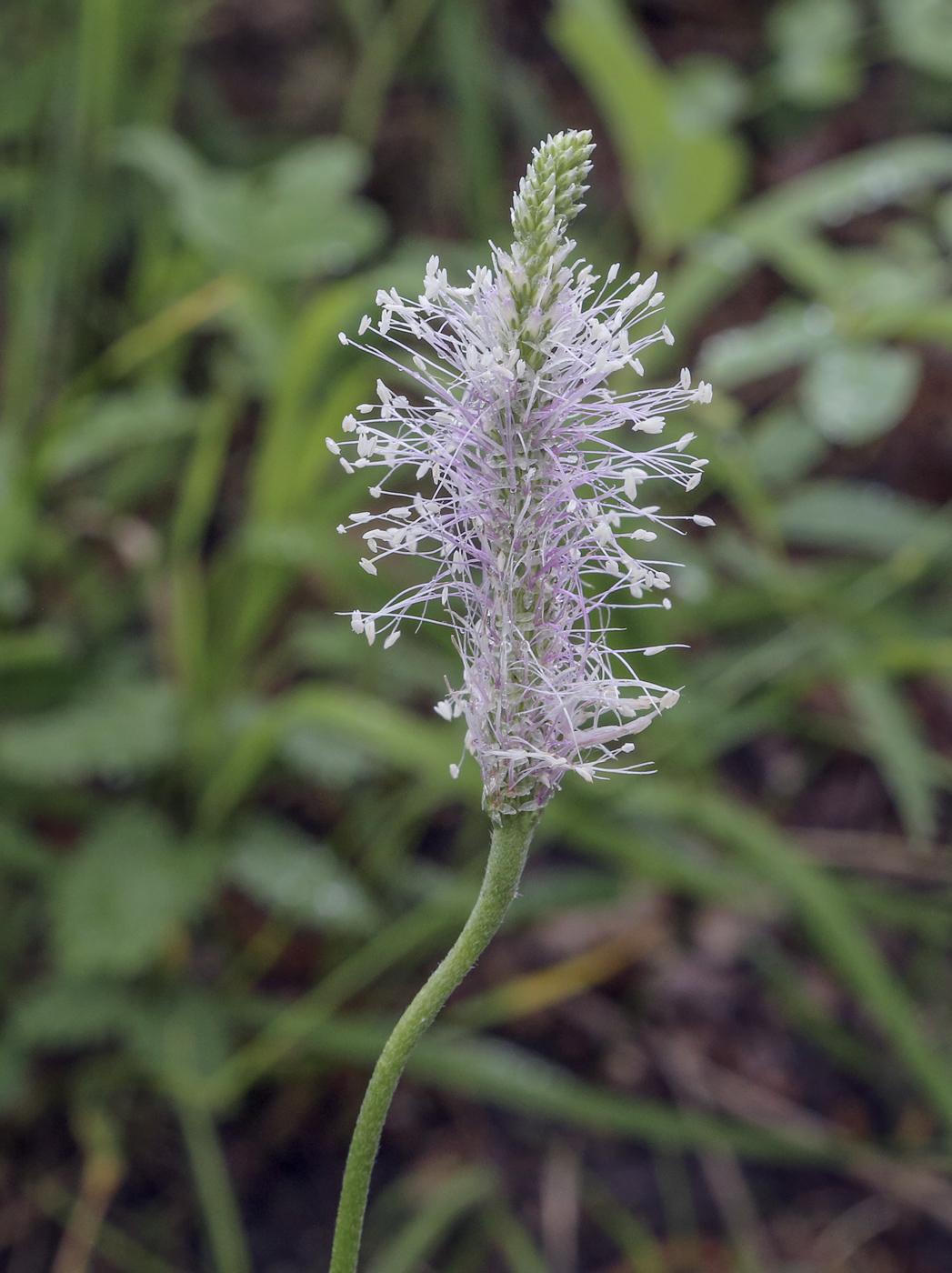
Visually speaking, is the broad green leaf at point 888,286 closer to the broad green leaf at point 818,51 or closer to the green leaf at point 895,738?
the green leaf at point 895,738

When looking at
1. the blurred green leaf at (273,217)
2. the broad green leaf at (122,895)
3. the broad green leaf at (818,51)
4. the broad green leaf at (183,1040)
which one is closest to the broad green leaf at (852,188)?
the broad green leaf at (818,51)

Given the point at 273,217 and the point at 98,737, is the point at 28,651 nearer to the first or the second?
→ the point at 98,737

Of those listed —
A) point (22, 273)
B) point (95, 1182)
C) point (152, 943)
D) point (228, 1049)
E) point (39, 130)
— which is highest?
point (39, 130)

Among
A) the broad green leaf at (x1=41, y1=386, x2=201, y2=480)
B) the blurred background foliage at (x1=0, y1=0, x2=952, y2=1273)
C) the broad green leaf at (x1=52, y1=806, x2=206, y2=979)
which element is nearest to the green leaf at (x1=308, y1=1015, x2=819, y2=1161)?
the blurred background foliage at (x1=0, y1=0, x2=952, y2=1273)

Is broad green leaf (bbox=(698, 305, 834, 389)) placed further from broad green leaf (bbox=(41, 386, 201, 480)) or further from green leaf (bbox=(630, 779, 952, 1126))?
broad green leaf (bbox=(41, 386, 201, 480))

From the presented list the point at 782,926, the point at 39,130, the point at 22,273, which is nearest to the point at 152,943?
the point at 782,926

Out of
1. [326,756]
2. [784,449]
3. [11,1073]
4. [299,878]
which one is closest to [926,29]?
[784,449]

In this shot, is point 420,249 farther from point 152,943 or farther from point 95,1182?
point 95,1182
